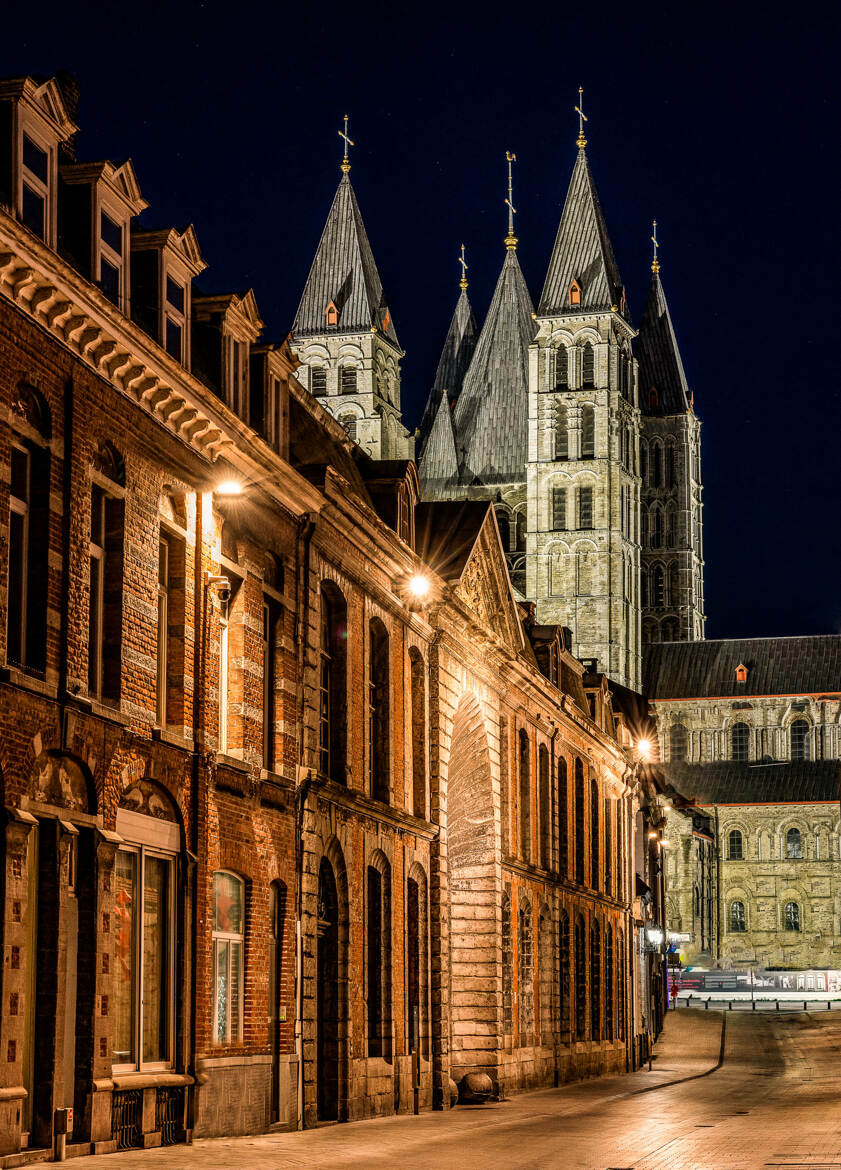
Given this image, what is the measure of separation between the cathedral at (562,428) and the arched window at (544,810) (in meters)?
84.8

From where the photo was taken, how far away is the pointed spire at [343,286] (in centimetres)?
14088

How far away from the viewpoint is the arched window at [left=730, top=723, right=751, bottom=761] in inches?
5536

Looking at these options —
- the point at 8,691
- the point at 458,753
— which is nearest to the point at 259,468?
the point at 8,691

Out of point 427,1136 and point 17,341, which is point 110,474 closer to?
point 17,341

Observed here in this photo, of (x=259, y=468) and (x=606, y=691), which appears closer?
(x=259, y=468)

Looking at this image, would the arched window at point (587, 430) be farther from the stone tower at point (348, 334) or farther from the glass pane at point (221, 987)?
the glass pane at point (221, 987)

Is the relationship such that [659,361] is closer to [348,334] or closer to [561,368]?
[561,368]

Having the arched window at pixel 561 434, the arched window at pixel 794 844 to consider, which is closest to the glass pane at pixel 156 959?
the arched window at pixel 794 844

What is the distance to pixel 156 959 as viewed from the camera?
73.8 ft

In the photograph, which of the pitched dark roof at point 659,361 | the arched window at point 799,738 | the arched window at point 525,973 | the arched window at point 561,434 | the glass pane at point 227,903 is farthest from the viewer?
the pitched dark roof at point 659,361

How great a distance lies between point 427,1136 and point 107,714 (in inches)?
381

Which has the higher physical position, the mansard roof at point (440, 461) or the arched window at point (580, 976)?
the mansard roof at point (440, 461)

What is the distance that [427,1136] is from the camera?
2725 centimetres

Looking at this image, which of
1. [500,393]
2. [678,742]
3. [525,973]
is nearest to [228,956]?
[525,973]
